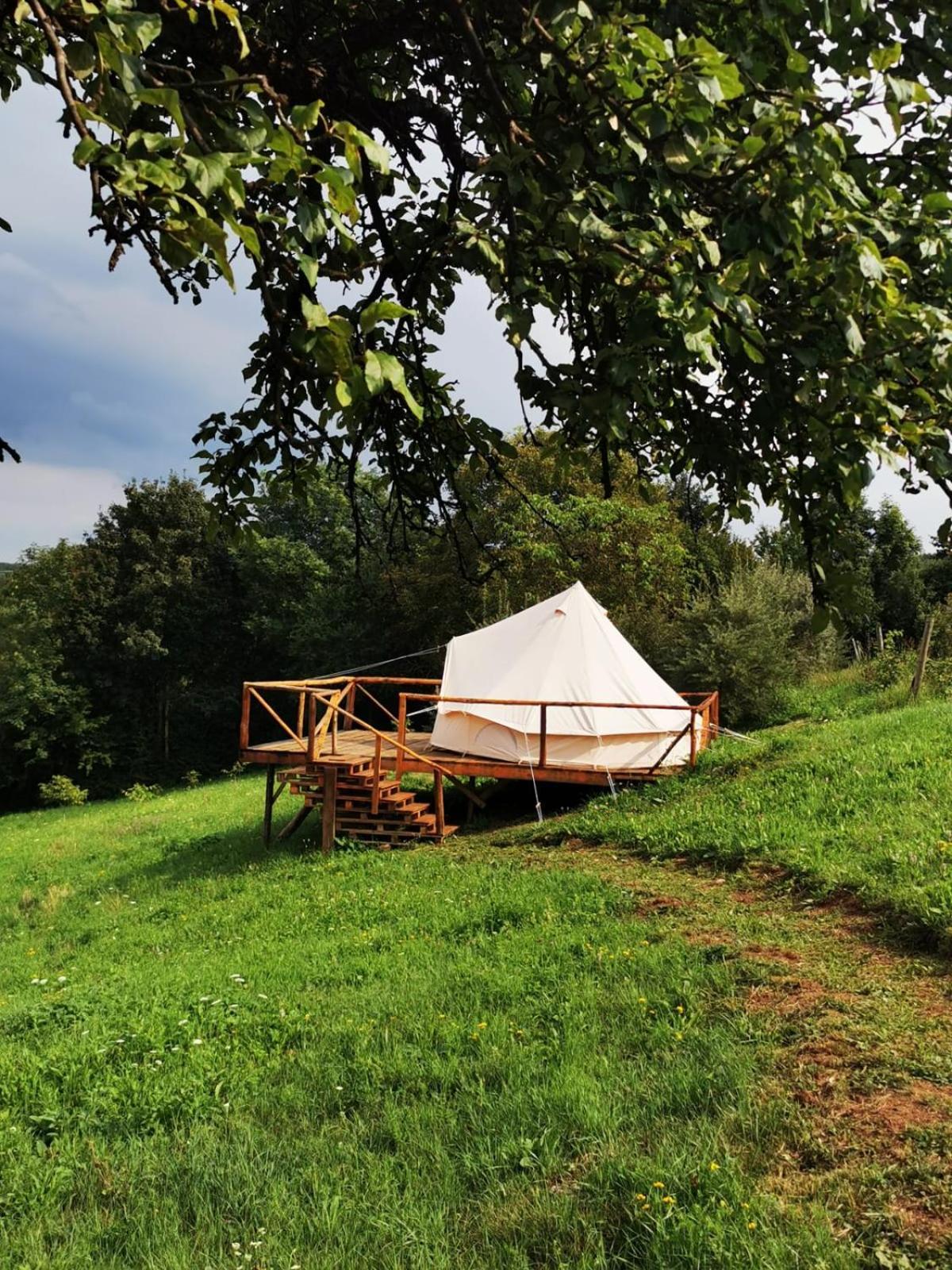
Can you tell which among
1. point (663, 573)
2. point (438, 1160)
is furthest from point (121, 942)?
point (663, 573)

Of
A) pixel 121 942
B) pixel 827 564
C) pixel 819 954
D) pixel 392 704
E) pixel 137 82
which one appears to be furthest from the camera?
pixel 392 704

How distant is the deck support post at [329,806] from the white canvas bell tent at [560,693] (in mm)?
2095

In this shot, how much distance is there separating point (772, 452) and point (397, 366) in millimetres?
1290

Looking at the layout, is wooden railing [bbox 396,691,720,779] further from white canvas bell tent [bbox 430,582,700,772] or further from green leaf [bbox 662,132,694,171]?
green leaf [bbox 662,132,694,171]

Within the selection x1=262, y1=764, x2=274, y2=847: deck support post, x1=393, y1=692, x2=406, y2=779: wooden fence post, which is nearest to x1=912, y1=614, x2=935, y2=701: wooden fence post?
x1=393, y1=692, x2=406, y2=779: wooden fence post

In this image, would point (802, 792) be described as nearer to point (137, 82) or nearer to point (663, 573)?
point (137, 82)

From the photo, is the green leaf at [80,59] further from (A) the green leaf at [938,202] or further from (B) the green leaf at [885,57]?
(A) the green leaf at [938,202]

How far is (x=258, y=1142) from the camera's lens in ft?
11.6

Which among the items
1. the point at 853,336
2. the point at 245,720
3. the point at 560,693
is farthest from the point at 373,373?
the point at 560,693

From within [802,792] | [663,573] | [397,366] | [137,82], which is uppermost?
[663,573]

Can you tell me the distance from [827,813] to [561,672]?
5.50m

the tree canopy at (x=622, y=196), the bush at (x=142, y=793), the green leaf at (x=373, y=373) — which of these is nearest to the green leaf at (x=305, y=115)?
the tree canopy at (x=622, y=196)

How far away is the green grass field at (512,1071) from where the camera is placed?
2836 mm

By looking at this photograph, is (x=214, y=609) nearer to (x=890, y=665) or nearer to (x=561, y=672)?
(x=561, y=672)
